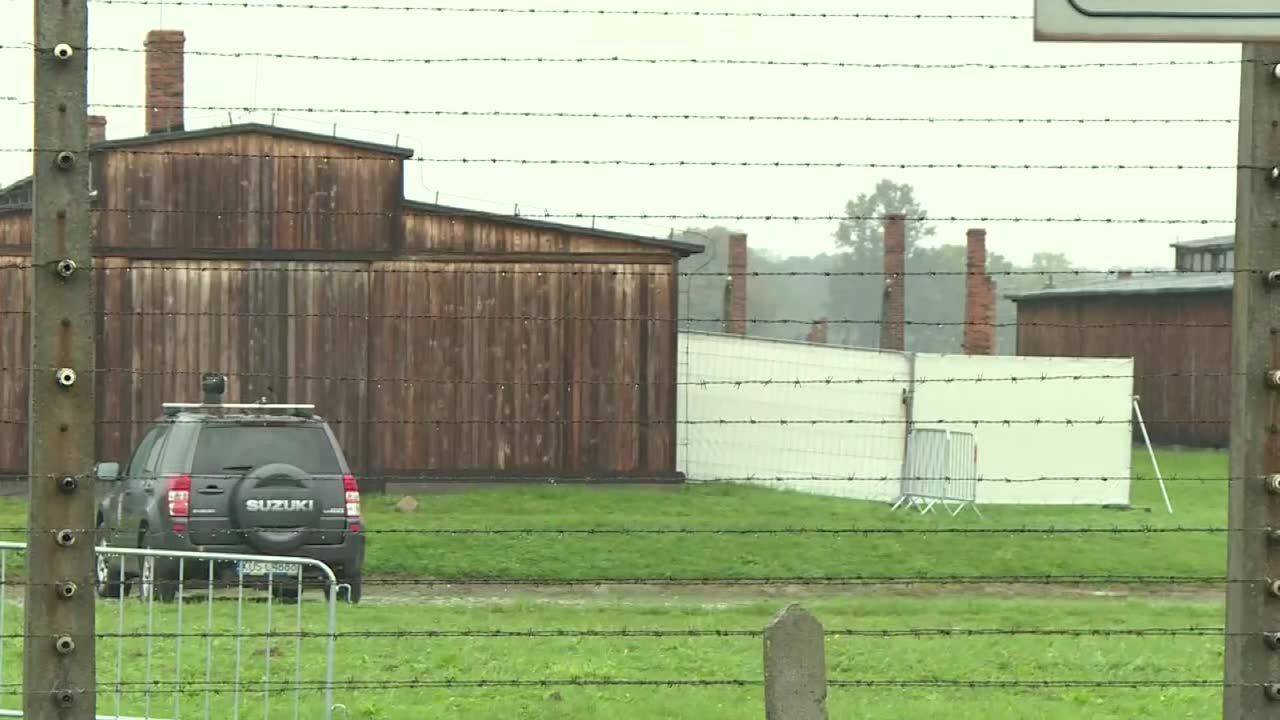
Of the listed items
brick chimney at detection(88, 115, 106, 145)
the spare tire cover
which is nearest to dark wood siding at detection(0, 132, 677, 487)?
brick chimney at detection(88, 115, 106, 145)

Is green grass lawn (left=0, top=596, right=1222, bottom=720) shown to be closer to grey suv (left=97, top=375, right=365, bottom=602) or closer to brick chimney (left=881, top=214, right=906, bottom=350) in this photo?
grey suv (left=97, top=375, right=365, bottom=602)

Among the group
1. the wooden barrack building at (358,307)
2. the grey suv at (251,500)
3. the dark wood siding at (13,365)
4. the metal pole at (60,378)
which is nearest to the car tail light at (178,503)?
the grey suv at (251,500)


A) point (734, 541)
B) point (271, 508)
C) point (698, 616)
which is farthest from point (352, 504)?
point (734, 541)

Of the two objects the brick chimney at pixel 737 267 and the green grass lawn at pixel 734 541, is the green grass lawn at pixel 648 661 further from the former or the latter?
the brick chimney at pixel 737 267

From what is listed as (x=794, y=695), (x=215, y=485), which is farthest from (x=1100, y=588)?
(x=794, y=695)

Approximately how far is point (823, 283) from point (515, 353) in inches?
3860

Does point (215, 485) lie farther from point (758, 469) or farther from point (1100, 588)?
point (758, 469)

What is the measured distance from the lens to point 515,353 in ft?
94.9

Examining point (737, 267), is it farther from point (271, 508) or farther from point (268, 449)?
point (271, 508)

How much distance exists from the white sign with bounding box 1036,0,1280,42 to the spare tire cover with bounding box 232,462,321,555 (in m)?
10.8

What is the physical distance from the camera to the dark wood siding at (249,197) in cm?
2822

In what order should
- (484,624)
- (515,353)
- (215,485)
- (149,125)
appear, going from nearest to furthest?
(484,624) < (215,485) < (515,353) < (149,125)

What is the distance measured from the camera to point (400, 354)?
2877 cm

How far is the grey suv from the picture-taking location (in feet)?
51.9
